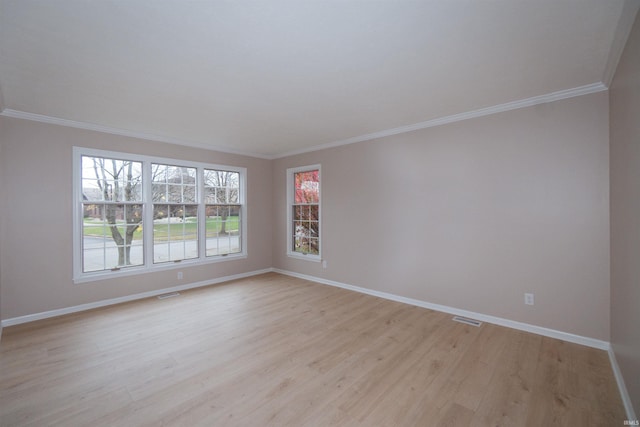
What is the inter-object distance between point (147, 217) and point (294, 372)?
3543 mm

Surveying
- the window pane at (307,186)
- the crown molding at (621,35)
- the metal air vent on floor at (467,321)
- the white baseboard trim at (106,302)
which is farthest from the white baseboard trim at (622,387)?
the white baseboard trim at (106,302)

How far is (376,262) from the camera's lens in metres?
4.42

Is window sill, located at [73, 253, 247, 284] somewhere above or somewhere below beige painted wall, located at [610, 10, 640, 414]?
below

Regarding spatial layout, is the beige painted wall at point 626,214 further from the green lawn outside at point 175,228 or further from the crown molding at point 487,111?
the green lawn outside at point 175,228

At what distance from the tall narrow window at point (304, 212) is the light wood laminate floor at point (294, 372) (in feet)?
6.72

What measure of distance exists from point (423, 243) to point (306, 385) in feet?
8.30

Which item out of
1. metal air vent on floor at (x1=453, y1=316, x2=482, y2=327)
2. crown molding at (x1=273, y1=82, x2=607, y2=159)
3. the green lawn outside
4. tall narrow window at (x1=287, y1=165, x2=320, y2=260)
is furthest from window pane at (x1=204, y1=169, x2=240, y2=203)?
metal air vent on floor at (x1=453, y1=316, x2=482, y2=327)

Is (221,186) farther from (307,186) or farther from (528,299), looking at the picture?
(528,299)

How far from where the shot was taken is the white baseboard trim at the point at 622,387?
5.83 feet

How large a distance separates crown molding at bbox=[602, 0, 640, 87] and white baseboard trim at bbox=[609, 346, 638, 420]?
8.06ft

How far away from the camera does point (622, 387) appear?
2043mm

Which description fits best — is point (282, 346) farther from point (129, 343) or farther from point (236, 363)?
point (129, 343)

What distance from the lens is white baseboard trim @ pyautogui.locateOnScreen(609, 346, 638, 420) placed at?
178cm

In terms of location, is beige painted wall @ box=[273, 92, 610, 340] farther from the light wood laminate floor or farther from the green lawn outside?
the green lawn outside
